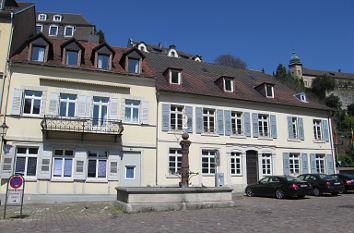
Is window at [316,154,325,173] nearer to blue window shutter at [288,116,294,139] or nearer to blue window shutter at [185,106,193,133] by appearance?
blue window shutter at [288,116,294,139]

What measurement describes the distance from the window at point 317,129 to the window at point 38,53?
72.0ft

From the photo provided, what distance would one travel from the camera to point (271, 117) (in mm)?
25984

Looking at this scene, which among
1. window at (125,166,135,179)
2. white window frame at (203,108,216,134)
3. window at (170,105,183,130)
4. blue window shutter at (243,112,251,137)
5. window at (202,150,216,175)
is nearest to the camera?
window at (125,166,135,179)

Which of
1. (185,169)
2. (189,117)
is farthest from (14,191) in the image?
(189,117)

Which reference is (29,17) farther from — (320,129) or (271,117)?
(320,129)

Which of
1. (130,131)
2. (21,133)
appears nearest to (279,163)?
(130,131)

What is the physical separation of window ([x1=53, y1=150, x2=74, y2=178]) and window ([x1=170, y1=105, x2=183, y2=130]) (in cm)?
692

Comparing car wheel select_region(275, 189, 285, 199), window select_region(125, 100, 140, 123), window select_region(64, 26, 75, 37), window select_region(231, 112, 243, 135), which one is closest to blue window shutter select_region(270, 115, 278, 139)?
window select_region(231, 112, 243, 135)

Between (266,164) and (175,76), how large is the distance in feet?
31.6

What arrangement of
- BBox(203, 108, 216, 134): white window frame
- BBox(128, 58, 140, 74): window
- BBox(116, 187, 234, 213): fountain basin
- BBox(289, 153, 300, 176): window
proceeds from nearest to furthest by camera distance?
BBox(116, 187, 234, 213): fountain basin
BBox(128, 58, 140, 74): window
BBox(203, 108, 216, 134): white window frame
BBox(289, 153, 300, 176): window

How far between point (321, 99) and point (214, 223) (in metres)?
91.2

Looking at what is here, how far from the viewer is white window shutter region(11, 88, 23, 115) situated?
18641 millimetres

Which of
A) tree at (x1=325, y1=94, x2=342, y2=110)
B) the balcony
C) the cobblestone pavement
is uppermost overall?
tree at (x1=325, y1=94, x2=342, y2=110)

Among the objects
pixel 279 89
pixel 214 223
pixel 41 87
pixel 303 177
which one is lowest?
pixel 214 223
